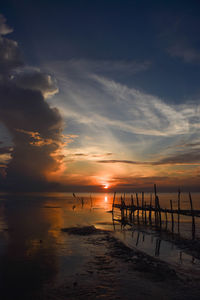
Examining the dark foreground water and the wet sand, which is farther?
the dark foreground water

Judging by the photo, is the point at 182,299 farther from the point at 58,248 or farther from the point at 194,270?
the point at 58,248

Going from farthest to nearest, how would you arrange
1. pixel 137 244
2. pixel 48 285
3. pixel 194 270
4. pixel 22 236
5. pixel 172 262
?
pixel 22 236, pixel 137 244, pixel 172 262, pixel 194 270, pixel 48 285

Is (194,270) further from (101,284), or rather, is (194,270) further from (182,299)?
(101,284)

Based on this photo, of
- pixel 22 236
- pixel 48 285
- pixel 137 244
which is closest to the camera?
pixel 48 285

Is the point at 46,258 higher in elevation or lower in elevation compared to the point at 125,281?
lower

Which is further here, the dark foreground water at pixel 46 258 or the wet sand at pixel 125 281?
the dark foreground water at pixel 46 258

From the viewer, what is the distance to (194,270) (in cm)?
1497

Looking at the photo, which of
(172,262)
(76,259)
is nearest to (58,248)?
(76,259)

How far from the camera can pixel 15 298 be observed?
1083 cm

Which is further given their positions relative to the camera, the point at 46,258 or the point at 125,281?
the point at 46,258

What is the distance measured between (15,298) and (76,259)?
22.4ft

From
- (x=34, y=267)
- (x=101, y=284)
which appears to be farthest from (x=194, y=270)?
(x=34, y=267)

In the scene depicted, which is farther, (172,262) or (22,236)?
(22,236)

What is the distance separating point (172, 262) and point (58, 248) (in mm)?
10555
